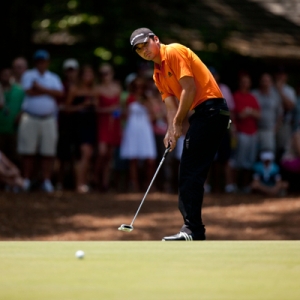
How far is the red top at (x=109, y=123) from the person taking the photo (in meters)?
14.3

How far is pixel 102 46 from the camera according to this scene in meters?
18.0

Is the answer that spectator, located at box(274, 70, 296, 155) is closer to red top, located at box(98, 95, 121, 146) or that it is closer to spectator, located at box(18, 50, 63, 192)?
red top, located at box(98, 95, 121, 146)

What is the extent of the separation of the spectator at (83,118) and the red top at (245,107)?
2565 mm

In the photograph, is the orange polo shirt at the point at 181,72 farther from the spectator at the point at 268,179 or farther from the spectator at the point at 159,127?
the spectator at the point at 268,179

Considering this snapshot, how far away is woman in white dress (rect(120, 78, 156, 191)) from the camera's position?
14.5 metres

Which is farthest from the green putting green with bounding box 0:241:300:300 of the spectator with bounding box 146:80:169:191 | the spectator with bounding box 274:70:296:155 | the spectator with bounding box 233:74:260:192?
the spectator with bounding box 274:70:296:155

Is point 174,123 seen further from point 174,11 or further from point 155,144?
point 174,11

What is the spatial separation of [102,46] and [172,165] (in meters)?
3.83

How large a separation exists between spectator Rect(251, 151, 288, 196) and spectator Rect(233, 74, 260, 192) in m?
0.36

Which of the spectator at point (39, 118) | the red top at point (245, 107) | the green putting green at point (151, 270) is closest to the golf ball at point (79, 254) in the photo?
the green putting green at point (151, 270)

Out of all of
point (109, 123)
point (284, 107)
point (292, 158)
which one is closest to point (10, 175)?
point (109, 123)

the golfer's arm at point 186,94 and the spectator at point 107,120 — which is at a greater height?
the spectator at point 107,120

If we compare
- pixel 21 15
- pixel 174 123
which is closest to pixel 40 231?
pixel 174 123

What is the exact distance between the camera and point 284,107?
16.0 m
